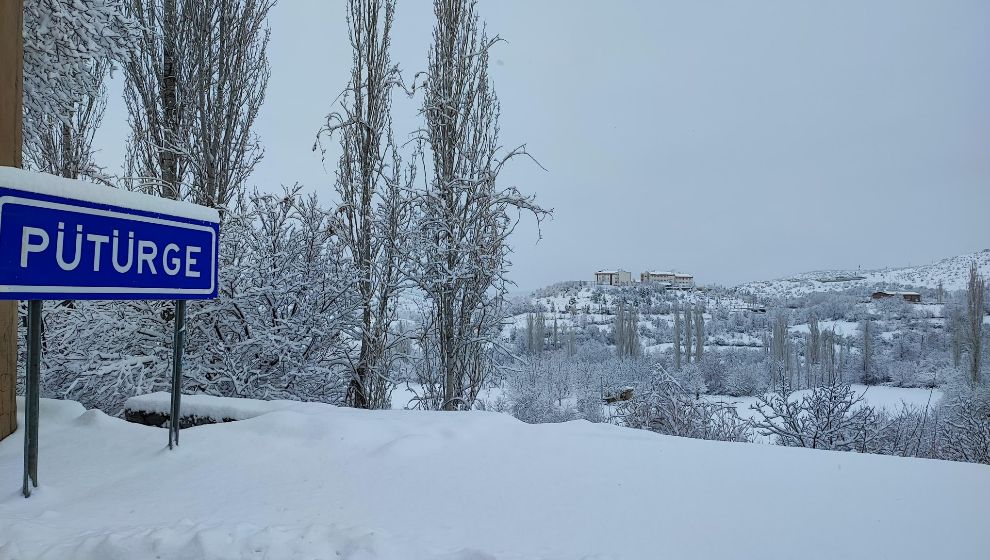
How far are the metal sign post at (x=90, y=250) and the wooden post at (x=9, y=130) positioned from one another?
0.83 meters

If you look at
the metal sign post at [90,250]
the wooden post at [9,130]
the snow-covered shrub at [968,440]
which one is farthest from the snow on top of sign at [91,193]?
the snow-covered shrub at [968,440]

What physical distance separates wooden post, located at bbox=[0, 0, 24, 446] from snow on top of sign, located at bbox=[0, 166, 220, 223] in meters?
1.19

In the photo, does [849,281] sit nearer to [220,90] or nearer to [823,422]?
[823,422]

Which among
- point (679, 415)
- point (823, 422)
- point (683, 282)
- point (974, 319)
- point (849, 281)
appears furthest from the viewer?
point (683, 282)

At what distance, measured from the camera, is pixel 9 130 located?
301cm

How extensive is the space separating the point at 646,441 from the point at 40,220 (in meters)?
3.24

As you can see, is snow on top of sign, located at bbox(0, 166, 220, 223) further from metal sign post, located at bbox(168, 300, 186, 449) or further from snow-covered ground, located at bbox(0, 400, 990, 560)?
snow-covered ground, located at bbox(0, 400, 990, 560)

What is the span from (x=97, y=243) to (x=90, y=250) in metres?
0.05

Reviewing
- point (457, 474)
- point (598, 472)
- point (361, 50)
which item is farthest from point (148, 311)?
point (598, 472)

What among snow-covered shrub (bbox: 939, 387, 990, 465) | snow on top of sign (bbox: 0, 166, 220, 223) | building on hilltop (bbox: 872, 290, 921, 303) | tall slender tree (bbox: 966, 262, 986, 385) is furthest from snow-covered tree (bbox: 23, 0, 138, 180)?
building on hilltop (bbox: 872, 290, 921, 303)

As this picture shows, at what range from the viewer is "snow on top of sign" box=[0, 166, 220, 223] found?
2.09m

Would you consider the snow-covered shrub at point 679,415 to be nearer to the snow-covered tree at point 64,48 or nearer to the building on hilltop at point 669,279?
the snow-covered tree at point 64,48

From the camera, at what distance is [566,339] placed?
1767 inches

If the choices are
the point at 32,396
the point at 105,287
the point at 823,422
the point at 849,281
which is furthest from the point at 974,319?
the point at 849,281
